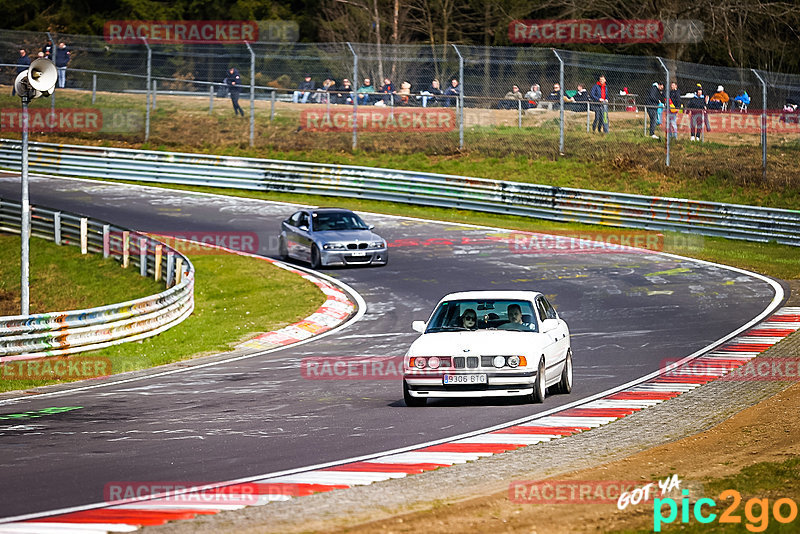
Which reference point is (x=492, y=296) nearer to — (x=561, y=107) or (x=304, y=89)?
(x=561, y=107)

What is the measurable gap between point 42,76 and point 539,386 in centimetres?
944

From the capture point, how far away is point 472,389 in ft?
42.4

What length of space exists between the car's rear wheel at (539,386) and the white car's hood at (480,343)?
284mm

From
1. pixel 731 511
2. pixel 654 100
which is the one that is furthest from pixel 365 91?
pixel 731 511

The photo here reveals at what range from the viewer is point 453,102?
36.3 metres

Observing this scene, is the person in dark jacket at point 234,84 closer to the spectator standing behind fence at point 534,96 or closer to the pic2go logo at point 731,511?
the spectator standing behind fence at point 534,96

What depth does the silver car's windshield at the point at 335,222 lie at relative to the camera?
26.2 metres

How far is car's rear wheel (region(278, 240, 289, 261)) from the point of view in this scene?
27.2 metres

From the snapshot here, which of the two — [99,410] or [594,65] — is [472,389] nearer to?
[99,410]

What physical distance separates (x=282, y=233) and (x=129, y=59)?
16.9 m

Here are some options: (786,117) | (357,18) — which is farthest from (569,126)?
(357,18)

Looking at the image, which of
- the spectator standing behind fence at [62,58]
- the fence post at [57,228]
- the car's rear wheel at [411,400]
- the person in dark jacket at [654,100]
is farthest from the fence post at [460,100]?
the car's rear wheel at [411,400]

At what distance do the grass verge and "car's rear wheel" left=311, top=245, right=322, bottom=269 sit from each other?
75 centimetres

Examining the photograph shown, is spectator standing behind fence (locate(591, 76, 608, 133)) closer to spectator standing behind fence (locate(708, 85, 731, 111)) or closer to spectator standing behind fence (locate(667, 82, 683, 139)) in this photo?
spectator standing behind fence (locate(667, 82, 683, 139))
